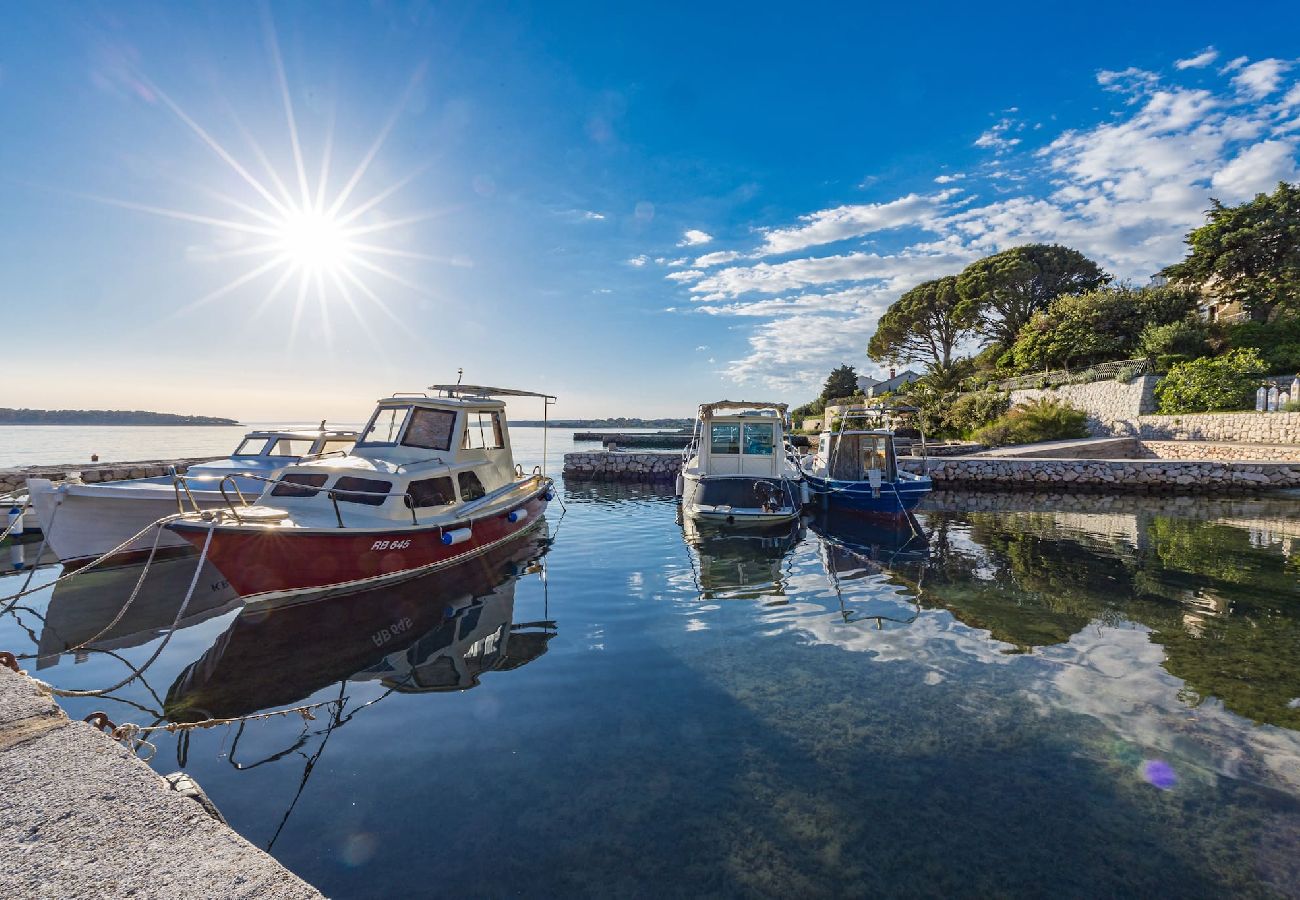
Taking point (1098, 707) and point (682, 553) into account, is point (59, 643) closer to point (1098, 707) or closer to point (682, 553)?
point (682, 553)

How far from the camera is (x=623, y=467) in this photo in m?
31.2

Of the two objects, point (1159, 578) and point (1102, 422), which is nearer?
point (1159, 578)

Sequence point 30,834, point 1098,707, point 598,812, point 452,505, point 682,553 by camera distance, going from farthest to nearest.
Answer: point 682,553, point 452,505, point 1098,707, point 598,812, point 30,834

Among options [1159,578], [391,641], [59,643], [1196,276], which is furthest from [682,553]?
[1196,276]

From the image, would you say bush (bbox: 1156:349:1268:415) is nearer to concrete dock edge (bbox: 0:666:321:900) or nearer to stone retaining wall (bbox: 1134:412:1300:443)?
stone retaining wall (bbox: 1134:412:1300:443)

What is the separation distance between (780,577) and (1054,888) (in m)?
7.52

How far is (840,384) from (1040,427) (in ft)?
103

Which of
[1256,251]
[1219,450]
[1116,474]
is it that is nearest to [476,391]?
[1116,474]

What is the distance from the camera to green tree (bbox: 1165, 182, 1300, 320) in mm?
29406

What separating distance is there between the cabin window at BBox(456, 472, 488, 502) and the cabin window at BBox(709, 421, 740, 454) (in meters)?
7.59

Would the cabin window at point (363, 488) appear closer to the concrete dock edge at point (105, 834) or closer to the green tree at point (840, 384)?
the concrete dock edge at point (105, 834)

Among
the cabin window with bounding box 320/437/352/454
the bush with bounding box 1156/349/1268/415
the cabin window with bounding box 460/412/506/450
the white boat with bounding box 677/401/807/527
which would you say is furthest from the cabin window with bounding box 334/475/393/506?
the bush with bounding box 1156/349/1268/415

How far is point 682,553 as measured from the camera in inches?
518

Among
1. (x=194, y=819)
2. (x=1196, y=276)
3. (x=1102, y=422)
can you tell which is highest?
(x=1196, y=276)
